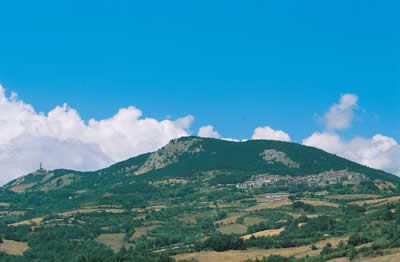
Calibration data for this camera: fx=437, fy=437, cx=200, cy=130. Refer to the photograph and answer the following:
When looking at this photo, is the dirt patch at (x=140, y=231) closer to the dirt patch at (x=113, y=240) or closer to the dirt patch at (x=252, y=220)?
the dirt patch at (x=113, y=240)

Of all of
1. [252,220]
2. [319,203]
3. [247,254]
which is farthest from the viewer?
[319,203]

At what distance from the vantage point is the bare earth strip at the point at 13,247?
448 feet

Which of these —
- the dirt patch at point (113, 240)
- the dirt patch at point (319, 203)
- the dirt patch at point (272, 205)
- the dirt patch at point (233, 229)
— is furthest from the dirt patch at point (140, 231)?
the dirt patch at point (319, 203)

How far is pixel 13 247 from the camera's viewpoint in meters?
141

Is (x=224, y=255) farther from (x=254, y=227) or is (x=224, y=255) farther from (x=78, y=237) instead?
(x=78, y=237)

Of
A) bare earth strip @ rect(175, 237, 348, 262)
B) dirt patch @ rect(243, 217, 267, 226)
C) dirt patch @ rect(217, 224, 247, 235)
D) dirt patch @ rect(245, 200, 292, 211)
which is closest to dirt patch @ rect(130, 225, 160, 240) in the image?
dirt patch @ rect(217, 224, 247, 235)

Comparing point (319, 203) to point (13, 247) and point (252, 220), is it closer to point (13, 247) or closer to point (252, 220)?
point (252, 220)

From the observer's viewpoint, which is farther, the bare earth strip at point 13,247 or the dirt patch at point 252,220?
the dirt patch at point 252,220

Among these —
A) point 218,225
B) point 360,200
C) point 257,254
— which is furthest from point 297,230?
point 360,200

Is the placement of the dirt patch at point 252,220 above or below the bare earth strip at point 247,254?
above

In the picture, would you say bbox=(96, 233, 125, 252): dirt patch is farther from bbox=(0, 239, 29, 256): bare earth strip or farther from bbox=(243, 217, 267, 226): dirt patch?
bbox=(243, 217, 267, 226): dirt patch

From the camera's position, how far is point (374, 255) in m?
61.0

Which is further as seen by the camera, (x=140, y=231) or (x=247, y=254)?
(x=140, y=231)

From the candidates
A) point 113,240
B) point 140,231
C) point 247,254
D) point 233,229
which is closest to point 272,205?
point 233,229
